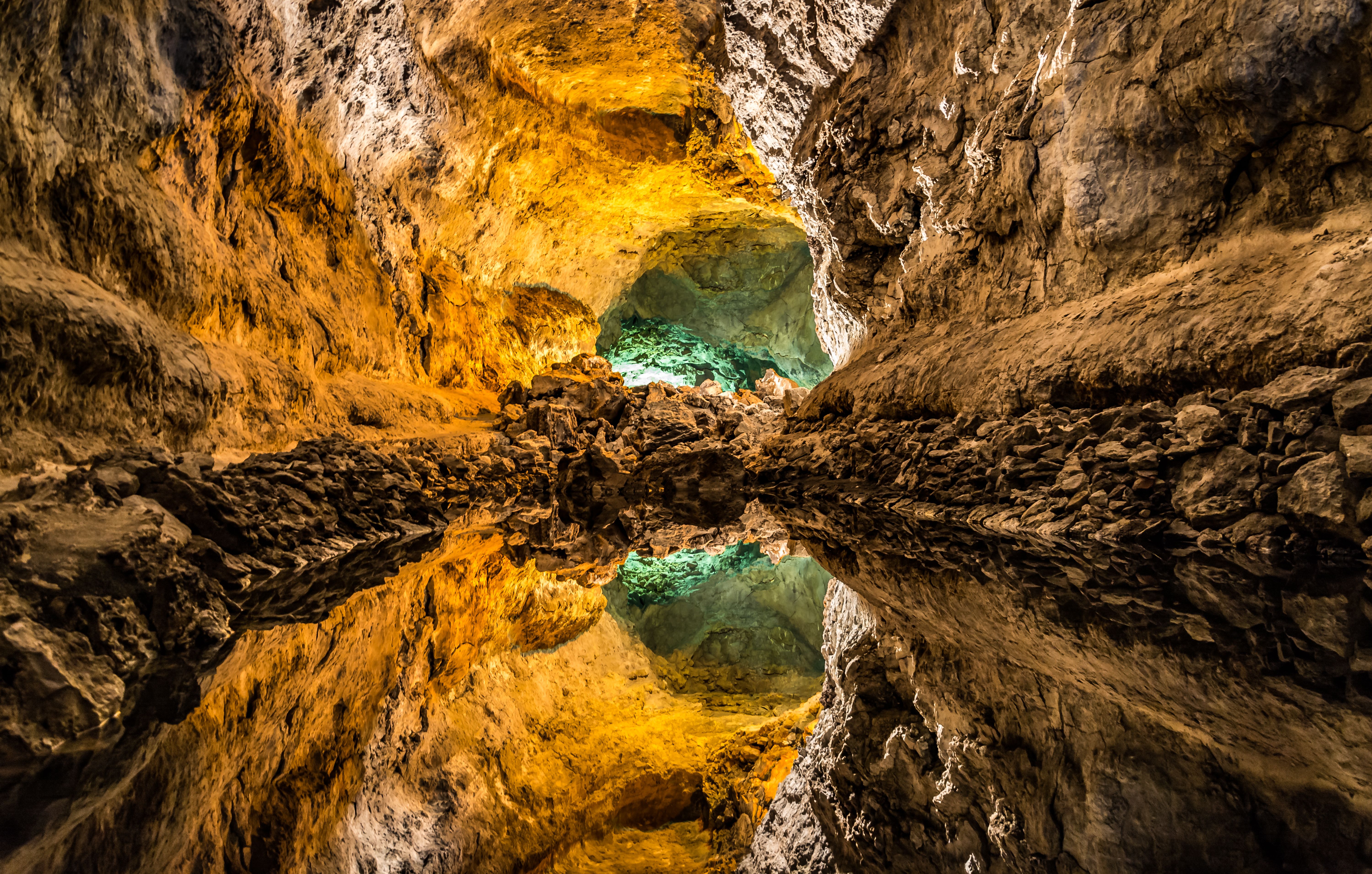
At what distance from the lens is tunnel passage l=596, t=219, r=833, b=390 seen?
15.5 metres

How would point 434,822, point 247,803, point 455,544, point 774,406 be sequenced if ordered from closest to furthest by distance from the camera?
point 247,803 < point 434,822 < point 455,544 < point 774,406

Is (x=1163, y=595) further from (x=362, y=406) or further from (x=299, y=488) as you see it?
(x=362, y=406)

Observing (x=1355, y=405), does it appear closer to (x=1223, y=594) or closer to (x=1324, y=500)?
(x=1324, y=500)

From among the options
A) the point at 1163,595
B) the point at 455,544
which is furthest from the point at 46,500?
the point at 1163,595

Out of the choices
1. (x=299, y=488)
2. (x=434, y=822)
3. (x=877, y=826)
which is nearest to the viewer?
(x=877, y=826)

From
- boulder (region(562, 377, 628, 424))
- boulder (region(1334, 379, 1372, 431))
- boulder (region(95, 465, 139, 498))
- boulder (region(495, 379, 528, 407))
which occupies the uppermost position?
boulder (region(495, 379, 528, 407))

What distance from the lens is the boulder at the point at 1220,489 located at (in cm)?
279

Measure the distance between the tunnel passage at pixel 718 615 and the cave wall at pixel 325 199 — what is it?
312 cm

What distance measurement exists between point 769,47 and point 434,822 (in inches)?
341

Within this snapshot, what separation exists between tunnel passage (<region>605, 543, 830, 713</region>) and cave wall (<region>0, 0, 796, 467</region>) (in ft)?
10.2

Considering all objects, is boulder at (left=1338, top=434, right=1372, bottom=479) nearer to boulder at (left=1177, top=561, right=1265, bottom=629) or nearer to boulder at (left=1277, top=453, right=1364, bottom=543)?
boulder at (left=1277, top=453, right=1364, bottom=543)

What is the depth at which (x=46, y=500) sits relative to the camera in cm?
266

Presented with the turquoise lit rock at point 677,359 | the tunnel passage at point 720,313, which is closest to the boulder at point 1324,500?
the tunnel passage at point 720,313

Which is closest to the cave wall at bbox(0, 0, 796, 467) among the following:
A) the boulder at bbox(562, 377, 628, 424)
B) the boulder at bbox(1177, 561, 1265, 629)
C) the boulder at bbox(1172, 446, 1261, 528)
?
the boulder at bbox(562, 377, 628, 424)
